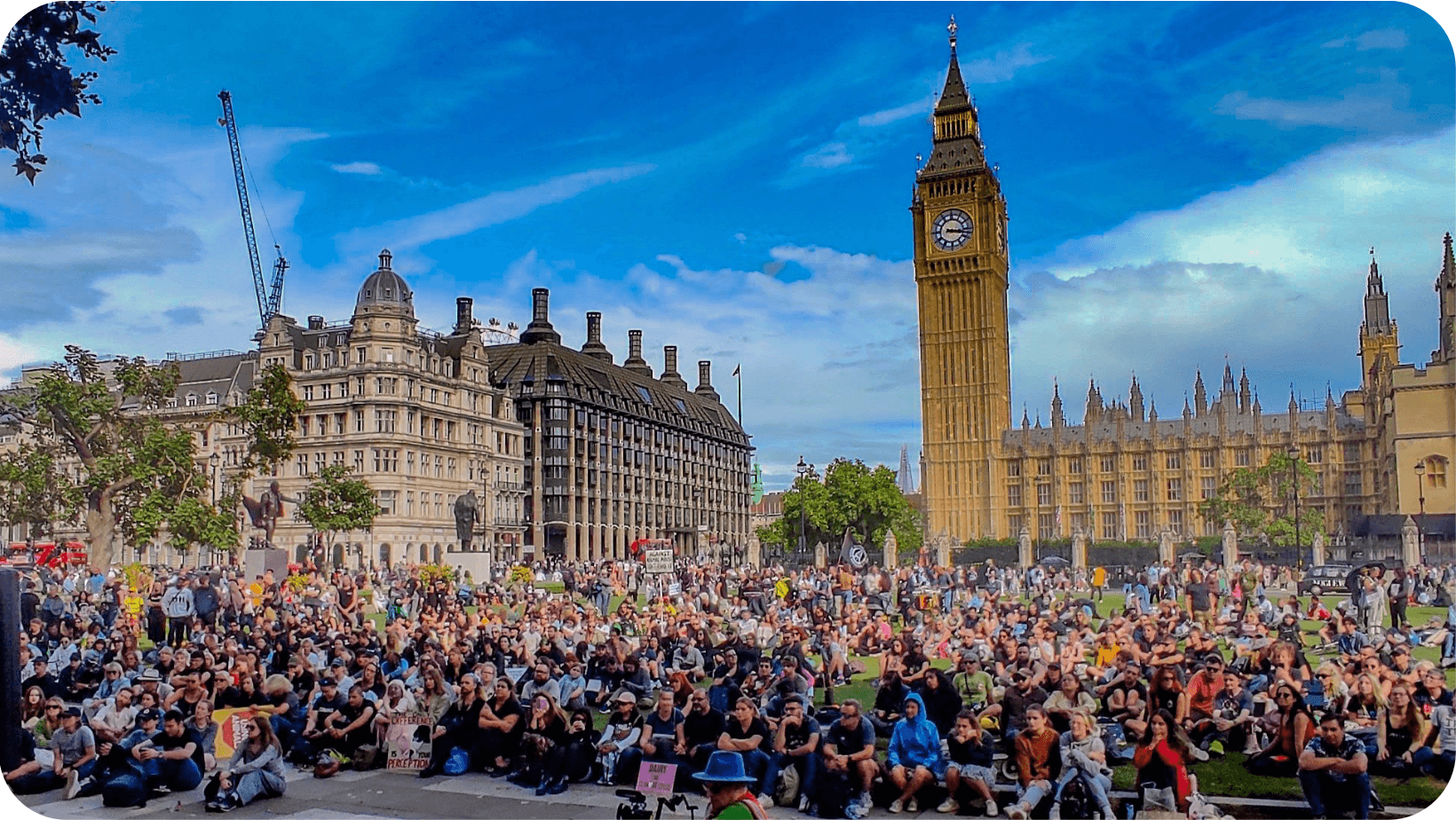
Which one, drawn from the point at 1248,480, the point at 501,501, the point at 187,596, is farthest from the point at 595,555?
the point at 1248,480

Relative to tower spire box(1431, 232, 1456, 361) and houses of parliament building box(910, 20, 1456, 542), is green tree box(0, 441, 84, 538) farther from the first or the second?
tower spire box(1431, 232, 1456, 361)

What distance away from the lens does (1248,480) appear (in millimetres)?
14883

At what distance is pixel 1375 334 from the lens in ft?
31.4

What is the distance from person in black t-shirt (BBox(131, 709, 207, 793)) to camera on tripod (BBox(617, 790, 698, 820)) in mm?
3578

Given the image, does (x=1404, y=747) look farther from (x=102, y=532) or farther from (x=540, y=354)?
(x=102, y=532)

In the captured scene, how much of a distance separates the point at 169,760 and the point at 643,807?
394cm

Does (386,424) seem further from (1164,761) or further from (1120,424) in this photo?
(1120,424)

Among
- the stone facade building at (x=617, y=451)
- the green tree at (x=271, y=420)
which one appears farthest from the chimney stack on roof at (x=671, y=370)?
the green tree at (x=271, y=420)

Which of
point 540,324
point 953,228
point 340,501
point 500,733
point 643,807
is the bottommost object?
point 643,807

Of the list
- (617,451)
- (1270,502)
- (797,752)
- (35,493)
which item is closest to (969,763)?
(797,752)

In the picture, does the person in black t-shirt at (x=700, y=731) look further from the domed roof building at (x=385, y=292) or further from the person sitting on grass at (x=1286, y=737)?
the domed roof building at (x=385, y=292)

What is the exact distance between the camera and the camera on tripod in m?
8.20

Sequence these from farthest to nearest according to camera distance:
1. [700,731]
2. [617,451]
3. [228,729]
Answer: [617,451], [228,729], [700,731]

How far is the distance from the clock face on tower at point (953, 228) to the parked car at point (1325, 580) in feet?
15.5
